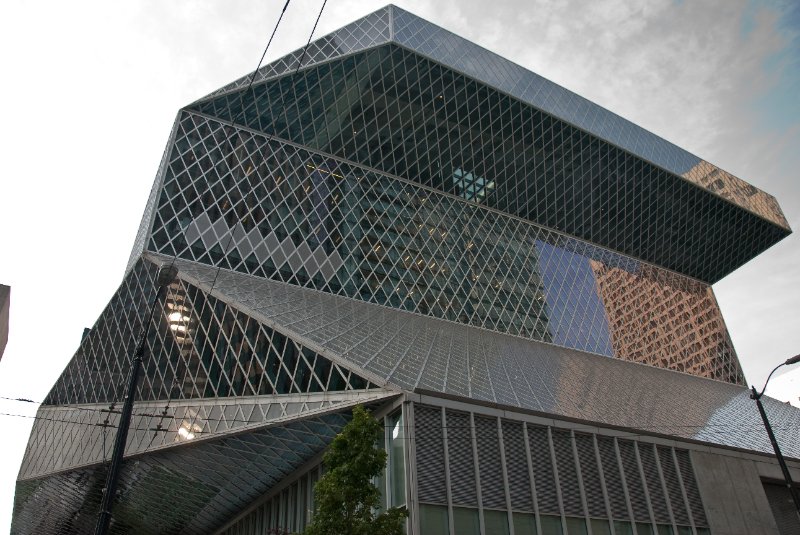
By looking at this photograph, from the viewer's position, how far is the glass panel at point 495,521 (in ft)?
62.6

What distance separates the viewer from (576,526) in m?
20.9

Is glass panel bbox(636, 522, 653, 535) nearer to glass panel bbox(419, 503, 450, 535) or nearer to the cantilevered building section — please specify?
the cantilevered building section

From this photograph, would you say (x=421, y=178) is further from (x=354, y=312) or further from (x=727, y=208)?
(x=727, y=208)

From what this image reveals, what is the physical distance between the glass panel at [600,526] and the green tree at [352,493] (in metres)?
9.68

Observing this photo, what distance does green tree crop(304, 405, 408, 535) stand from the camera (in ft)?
45.9

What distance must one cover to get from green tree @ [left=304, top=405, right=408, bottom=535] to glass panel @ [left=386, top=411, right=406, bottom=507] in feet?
12.8

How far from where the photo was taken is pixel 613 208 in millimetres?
58719

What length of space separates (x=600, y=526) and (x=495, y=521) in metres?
4.58

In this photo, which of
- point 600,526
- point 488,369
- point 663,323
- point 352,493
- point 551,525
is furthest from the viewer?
point 663,323

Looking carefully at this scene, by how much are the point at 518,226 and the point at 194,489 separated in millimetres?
34858

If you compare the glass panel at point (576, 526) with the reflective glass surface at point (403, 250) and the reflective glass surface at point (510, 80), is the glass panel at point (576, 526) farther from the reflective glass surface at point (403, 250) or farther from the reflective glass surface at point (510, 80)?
the reflective glass surface at point (510, 80)

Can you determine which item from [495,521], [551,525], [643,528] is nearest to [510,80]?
[643,528]

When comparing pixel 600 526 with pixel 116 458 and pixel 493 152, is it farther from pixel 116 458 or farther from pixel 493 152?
pixel 493 152

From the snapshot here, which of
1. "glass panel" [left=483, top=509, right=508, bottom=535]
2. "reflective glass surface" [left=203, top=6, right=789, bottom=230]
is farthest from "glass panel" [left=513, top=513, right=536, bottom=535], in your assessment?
"reflective glass surface" [left=203, top=6, right=789, bottom=230]
